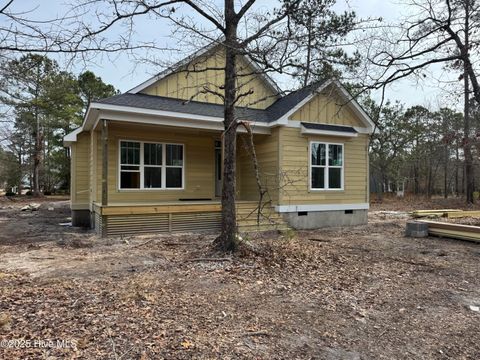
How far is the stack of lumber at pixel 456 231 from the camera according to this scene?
8.20m

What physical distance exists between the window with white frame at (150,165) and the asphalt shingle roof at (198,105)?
137 cm

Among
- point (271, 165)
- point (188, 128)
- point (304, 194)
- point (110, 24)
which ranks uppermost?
point (110, 24)

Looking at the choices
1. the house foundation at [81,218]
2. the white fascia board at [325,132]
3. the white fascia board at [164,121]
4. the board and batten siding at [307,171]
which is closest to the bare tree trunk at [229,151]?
the white fascia board at [164,121]

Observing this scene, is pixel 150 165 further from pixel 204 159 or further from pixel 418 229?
pixel 418 229

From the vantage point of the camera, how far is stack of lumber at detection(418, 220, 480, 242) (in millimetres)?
8203

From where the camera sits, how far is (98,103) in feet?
28.2

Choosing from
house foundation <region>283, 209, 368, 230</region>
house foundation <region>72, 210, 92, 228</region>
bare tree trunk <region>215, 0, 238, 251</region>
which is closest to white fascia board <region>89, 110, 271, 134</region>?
house foundation <region>283, 209, 368, 230</region>

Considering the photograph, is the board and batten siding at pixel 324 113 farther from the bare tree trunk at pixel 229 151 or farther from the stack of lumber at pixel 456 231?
the bare tree trunk at pixel 229 151

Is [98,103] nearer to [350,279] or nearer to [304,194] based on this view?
[304,194]

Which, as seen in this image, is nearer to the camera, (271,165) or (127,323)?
(127,323)

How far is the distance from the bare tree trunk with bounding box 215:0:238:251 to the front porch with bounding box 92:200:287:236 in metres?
1.90

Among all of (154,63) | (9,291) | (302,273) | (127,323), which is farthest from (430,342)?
(154,63)

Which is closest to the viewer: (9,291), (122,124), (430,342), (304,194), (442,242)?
(430,342)

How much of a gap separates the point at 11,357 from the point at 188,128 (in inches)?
316
